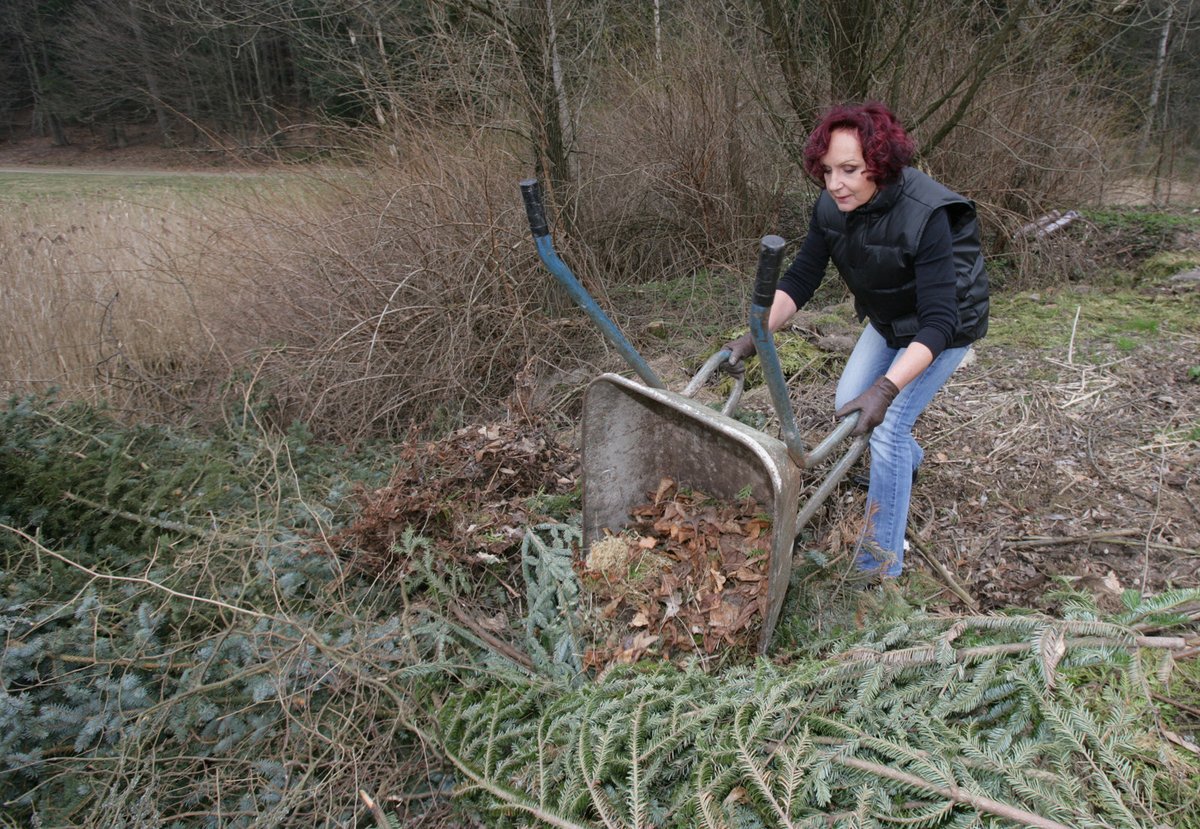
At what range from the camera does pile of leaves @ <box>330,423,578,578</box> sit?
3.00m

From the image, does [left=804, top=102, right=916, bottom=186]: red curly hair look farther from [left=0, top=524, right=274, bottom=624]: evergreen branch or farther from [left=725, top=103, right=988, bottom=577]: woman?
[left=0, top=524, right=274, bottom=624]: evergreen branch

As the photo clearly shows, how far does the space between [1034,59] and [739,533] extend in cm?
637

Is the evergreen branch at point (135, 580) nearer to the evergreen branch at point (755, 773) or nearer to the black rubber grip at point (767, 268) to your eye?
the evergreen branch at point (755, 773)

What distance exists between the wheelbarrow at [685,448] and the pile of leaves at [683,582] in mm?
87

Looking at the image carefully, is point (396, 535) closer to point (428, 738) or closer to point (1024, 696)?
point (428, 738)

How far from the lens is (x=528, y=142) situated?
229 inches

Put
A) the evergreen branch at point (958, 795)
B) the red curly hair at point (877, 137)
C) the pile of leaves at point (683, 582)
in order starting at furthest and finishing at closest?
the pile of leaves at point (683, 582) → the red curly hair at point (877, 137) → the evergreen branch at point (958, 795)

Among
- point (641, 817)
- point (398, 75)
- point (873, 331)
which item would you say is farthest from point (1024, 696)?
point (398, 75)

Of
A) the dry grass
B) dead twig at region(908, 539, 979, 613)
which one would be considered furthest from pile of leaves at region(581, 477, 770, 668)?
the dry grass

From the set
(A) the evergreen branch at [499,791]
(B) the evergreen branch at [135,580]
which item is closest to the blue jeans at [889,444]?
(A) the evergreen branch at [499,791]

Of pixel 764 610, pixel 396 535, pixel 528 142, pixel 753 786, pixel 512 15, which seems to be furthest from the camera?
pixel 528 142

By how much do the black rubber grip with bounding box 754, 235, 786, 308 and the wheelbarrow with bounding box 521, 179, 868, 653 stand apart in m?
0.12

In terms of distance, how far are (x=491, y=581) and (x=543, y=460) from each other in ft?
2.25

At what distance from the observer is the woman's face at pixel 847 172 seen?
2246 millimetres
